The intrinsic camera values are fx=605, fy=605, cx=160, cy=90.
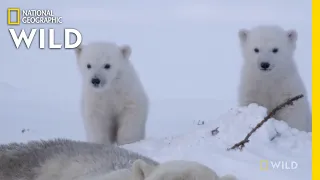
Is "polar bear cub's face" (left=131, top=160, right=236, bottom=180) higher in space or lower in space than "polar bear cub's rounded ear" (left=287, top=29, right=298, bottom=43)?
lower

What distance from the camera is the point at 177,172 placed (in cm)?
190

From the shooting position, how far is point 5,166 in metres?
3.11

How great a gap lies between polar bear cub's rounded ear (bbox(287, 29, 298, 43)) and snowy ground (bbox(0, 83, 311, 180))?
108 cm

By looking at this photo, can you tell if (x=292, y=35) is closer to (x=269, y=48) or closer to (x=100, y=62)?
(x=269, y=48)

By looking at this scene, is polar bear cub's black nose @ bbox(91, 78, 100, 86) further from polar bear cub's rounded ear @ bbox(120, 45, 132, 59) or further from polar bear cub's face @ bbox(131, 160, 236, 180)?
polar bear cub's face @ bbox(131, 160, 236, 180)

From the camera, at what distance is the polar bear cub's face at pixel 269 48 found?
6.67 meters

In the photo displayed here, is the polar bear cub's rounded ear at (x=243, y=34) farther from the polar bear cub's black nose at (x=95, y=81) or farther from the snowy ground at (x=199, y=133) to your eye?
the polar bear cub's black nose at (x=95, y=81)

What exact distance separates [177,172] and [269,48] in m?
5.04

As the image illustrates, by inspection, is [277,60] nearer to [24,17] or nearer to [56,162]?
[24,17]

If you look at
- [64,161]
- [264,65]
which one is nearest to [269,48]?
[264,65]

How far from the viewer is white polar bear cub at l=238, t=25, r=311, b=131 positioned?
21.8ft

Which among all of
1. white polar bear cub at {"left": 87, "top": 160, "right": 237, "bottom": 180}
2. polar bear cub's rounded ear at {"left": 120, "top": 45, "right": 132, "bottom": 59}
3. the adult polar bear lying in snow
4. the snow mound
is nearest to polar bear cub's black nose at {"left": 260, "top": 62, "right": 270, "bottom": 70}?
the snow mound

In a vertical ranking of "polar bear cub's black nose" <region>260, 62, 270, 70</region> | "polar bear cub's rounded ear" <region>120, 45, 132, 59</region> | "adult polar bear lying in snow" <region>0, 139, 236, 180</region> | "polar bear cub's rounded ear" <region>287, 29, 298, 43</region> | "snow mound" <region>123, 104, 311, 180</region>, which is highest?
"polar bear cub's rounded ear" <region>287, 29, 298, 43</region>

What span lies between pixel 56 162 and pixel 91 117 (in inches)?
155
